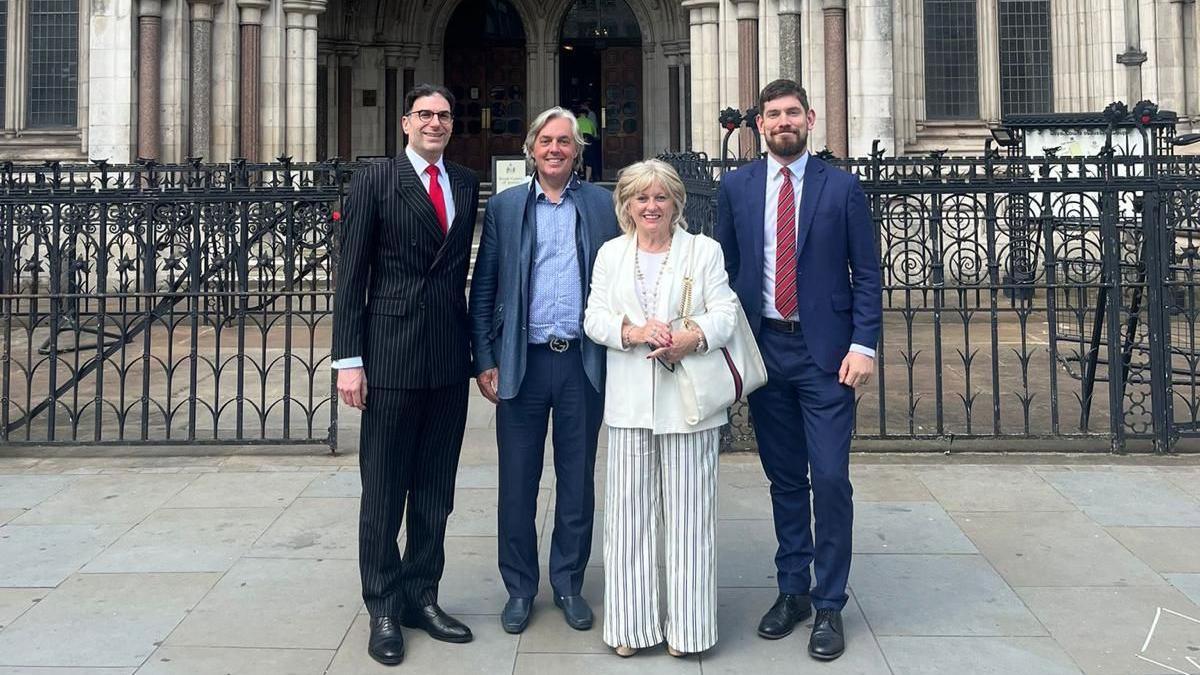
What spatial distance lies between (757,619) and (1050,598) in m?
1.28

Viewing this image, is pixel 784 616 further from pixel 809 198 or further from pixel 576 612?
pixel 809 198

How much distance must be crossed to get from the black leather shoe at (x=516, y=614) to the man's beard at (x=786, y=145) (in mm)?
2063

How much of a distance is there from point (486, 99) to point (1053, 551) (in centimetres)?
2184

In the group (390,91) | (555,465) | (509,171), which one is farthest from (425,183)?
(390,91)

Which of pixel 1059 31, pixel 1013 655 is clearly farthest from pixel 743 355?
pixel 1059 31

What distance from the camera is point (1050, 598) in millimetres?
4633

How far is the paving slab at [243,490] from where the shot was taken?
6223mm

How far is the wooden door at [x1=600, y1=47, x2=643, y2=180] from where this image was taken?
82.3 ft

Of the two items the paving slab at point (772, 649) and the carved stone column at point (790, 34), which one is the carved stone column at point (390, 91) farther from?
the paving slab at point (772, 649)

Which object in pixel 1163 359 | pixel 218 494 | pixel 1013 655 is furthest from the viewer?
pixel 1163 359

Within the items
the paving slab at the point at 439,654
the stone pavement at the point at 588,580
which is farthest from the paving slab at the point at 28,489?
the paving slab at the point at 439,654

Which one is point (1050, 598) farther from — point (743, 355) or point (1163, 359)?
point (1163, 359)

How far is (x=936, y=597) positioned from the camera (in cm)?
468

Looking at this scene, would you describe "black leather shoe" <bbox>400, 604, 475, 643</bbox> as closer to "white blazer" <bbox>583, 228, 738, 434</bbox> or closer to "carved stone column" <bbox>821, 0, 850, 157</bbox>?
"white blazer" <bbox>583, 228, 738, 434</bbox>
